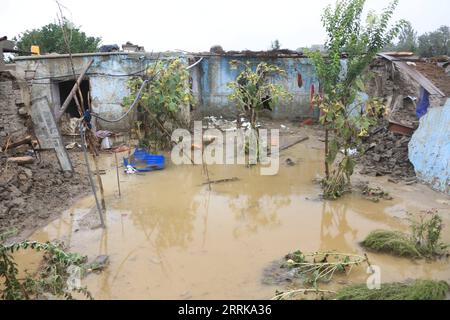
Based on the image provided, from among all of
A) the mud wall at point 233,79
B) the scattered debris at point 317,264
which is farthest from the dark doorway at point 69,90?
the scattered debris at point 317,264

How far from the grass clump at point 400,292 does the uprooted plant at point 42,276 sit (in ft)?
8.12

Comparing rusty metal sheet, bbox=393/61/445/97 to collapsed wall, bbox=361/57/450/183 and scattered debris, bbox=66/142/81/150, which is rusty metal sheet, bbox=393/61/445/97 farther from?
scattered debris, bbox=66/142/81/150

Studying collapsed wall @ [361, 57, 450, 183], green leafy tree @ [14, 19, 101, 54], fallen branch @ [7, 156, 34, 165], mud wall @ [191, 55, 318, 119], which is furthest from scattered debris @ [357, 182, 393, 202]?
green leafy tree @ [14, 19, 101, 54]

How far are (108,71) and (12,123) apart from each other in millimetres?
3533

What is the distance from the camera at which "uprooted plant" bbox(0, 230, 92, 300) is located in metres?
3.71

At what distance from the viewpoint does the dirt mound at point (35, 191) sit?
6371 millimetres

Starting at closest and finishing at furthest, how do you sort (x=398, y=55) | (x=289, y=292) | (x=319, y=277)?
(x=289, y=292), (x=319, y=277), (x=398, y=55)

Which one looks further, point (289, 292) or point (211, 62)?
point (211, 62)

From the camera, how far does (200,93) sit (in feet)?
49.3

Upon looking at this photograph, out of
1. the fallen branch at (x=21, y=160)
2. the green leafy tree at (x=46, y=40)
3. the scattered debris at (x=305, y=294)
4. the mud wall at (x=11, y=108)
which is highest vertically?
the green leafy tree at (x=46, y=40)

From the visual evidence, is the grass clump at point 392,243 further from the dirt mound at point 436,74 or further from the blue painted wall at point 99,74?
the blue painted wall at point 99,74

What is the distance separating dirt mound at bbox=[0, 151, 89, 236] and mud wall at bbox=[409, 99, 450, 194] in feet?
21.6
